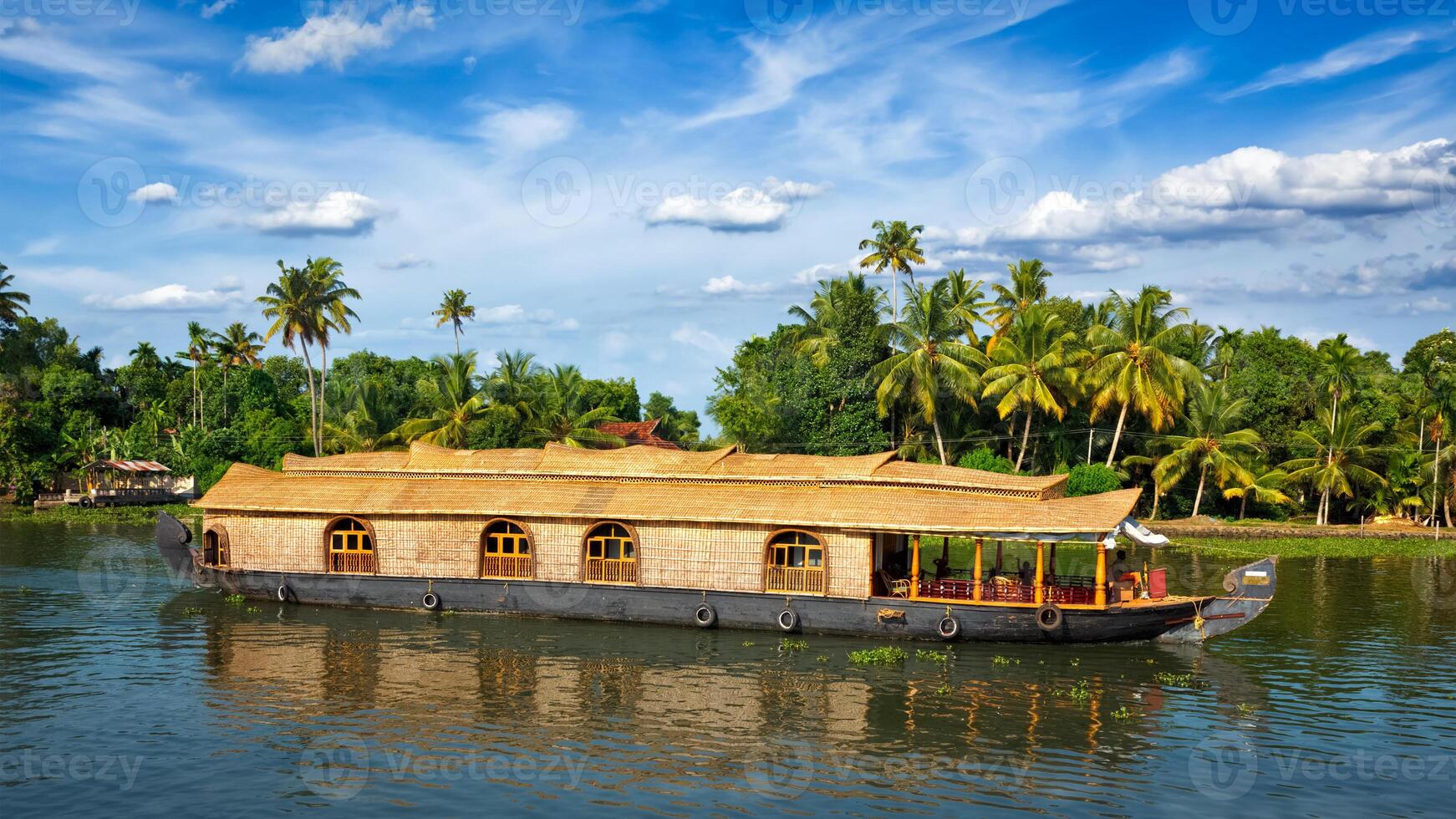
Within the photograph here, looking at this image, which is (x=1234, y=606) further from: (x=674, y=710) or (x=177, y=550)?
(x=177, y=550)

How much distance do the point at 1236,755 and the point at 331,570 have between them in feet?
54.7

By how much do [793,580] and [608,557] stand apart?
3687 mm

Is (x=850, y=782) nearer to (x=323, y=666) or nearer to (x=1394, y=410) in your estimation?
(x=323, y=666)

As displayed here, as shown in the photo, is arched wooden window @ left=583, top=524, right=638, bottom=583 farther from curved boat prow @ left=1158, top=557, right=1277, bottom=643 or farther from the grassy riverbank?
the grassy riverbank

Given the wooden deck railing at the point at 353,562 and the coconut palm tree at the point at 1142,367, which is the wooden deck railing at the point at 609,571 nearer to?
the wooden deck railing at the point at 353,562

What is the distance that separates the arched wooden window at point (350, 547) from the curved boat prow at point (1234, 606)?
15051mm

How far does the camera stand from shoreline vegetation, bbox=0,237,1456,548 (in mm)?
39156

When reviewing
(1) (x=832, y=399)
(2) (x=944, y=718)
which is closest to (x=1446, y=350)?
(1) (x=832, y=399)

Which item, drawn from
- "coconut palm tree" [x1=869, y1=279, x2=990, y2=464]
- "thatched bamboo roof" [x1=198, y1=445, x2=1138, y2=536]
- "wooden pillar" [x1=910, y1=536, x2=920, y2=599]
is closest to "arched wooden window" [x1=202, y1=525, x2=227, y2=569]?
"thatched bamboo roof" [x1=198, y1=445, x2=1138, y2=536]

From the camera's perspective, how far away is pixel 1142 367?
3884 cm

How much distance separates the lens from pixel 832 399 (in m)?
42.7

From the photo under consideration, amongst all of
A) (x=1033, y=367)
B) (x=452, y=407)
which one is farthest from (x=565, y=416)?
(x=1033, y=367)

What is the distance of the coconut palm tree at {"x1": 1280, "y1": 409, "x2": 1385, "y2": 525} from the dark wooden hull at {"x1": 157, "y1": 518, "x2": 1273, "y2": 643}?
951 inches

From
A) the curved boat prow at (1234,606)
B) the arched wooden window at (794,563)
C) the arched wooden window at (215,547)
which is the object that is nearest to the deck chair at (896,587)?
the arched wooden window at (794,563)
